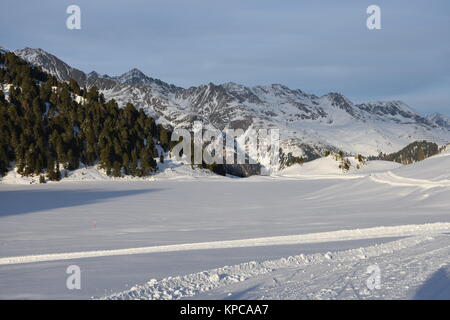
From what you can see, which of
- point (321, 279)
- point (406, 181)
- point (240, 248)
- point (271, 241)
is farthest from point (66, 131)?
point (321, 279)

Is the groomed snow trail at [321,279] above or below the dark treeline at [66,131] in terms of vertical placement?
below

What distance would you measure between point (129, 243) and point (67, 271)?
563 centimetres

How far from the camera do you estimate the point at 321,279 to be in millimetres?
9289

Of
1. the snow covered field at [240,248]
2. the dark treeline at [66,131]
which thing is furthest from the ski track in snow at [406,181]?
the dark treeline at [66,131]

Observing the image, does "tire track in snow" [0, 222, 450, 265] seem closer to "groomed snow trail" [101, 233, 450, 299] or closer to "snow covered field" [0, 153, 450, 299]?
"snow covered field" [0, 153, 450, 299]

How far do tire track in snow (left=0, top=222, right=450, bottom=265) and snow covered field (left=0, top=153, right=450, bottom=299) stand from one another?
36mm

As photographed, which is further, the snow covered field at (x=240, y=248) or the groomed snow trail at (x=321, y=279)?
the snow covered field at (x=240, y=248)

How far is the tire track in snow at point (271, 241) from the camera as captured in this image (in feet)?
45.7

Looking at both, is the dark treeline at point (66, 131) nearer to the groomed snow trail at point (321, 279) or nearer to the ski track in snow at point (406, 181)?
the ski track in snow at point (406, 181)

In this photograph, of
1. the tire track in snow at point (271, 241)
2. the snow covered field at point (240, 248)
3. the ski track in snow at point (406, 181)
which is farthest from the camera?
the ski track in snow at point (406, 181)

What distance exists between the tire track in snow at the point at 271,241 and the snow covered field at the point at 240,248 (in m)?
0.04

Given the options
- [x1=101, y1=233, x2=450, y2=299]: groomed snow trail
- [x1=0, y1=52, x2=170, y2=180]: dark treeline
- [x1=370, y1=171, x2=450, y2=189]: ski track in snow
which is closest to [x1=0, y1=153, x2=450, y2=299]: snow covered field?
[x1=101, y1=233, x2=450, y2=299]: groomed snow trail
